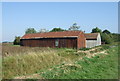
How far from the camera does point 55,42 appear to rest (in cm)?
3347

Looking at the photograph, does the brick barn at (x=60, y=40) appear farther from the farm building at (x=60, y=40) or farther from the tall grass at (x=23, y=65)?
the tall grass at (x=23, y=65)

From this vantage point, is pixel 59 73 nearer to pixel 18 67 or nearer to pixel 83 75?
pixel 83 75

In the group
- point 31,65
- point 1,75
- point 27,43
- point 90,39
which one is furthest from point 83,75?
point 90,39

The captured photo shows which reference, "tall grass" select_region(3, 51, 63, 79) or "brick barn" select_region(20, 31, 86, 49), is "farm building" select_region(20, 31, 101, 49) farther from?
"tall grass" select_region(3, 51, 63, 79)

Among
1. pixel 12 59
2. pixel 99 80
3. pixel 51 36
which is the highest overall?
pixel 51 36

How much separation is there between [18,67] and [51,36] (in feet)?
85.9

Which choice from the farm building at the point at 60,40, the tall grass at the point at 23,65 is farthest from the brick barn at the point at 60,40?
the tall grass at the point at 23,65

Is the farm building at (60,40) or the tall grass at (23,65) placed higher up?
the farm building at (60,40)

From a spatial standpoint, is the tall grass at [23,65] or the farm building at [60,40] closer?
the tall grass at [23,65]

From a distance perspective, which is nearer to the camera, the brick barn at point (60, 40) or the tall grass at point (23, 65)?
the tall grass at point (23, 65)

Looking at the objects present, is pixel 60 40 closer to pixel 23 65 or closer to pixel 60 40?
pixel 60 40

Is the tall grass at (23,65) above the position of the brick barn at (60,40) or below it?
below

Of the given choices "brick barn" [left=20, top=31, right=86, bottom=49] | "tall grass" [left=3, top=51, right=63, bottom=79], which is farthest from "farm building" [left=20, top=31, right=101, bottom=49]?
"tall grass" [left=3, top=51, right=63, bottom=79]

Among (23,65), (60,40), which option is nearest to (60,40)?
(60,40)
